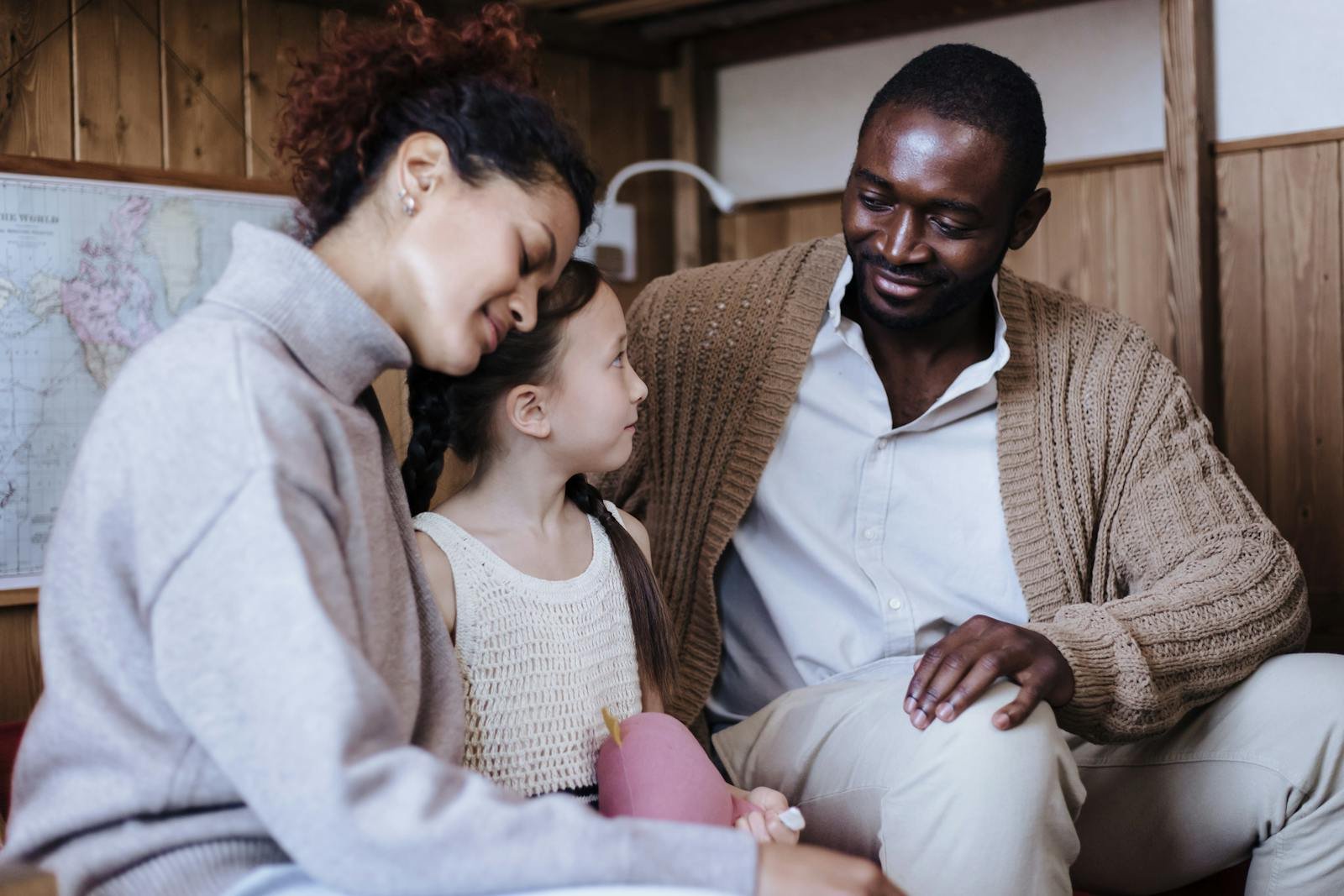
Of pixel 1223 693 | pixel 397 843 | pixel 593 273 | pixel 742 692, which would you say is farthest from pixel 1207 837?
pixel 397 843

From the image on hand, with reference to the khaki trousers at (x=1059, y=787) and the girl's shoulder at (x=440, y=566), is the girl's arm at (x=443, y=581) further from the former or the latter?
the khaki trousers at (x=1059, y=787)

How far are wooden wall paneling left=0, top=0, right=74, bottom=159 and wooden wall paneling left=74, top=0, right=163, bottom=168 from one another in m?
0.02

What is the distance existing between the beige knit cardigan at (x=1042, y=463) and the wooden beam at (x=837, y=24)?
101cm

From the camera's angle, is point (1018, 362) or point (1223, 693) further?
point (1018, 362)

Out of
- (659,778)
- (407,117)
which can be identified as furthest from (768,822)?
(407,117)

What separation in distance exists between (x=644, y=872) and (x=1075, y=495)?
106 centimetres

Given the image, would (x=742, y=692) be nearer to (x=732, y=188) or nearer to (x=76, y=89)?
(x=76, y=89)

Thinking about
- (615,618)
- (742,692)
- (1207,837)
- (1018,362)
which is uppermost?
(1018,362)

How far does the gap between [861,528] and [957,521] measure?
5.0 inches

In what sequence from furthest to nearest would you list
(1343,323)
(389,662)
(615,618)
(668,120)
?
(668,120) → (1343,323) → (615,618) → (389,662)

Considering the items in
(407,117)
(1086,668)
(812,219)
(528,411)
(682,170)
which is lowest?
(1086,668)

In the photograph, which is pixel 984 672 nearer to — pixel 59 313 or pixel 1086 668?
pixel 1086 668

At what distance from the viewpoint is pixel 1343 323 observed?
2.40m

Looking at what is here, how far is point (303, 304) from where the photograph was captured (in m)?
1.02
